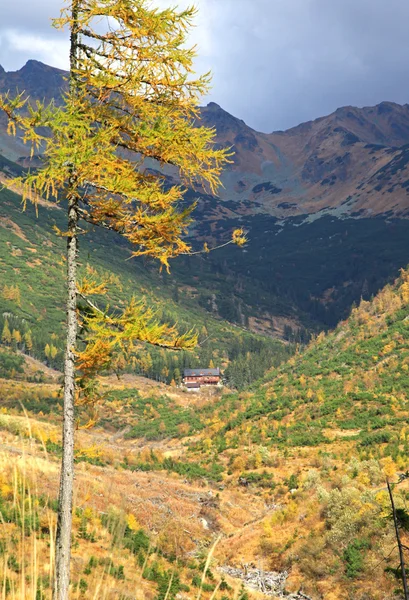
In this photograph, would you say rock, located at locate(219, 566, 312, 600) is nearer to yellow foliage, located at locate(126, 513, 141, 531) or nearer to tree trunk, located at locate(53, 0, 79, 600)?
yellow foliage, located at locate(126, 513, 141, 531)

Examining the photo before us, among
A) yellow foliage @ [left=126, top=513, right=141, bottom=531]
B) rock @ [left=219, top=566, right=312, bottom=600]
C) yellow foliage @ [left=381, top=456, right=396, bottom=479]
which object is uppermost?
yellow foliage @ [left=381, top=456, right=396, bottom=479]

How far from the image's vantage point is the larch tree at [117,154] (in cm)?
592

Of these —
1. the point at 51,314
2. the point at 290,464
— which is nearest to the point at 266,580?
the point at 290,464

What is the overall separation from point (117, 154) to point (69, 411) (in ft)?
11.6

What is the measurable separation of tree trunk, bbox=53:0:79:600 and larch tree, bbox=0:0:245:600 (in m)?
0.01

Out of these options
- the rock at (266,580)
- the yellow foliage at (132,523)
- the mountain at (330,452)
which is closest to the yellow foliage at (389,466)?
the mountain at (330,452)

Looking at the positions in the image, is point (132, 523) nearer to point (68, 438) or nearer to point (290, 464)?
point (68, 438)

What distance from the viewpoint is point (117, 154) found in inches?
261

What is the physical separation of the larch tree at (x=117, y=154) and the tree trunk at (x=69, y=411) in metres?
0.01

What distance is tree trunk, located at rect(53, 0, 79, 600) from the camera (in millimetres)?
5691

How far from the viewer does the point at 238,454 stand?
39.4 metres

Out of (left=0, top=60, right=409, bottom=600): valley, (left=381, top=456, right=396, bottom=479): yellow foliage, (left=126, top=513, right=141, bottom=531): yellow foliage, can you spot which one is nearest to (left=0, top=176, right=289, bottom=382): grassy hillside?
(left=0, top=60, right=409, bottom=600): valley

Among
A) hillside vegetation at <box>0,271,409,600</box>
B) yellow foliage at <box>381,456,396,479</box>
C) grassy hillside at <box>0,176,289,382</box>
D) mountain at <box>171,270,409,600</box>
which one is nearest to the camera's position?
hillside vegetation at <box>0,271,409,600</box>

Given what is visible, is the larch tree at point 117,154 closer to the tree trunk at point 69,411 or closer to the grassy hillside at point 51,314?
the tree trunk at point 69,411
